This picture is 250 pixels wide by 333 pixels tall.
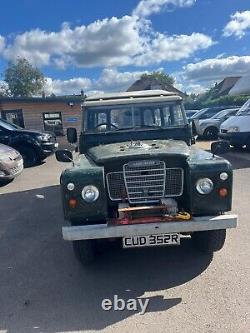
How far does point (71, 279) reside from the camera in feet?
12.8

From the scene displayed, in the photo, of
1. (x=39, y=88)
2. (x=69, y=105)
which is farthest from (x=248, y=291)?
(x=39, y=88)

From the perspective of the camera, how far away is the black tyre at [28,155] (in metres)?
12.5

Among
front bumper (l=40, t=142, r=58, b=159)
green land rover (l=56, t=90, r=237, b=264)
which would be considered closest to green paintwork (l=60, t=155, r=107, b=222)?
green land rover (l=56, t=90, r=237, b=264)

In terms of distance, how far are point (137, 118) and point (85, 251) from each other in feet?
7.65

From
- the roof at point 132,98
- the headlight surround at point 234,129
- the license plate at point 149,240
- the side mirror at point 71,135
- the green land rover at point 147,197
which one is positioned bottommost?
the headlight surround at point 234,129

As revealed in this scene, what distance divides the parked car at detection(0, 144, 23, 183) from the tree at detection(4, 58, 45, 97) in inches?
2488

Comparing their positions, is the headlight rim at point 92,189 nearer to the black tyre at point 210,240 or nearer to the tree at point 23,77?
the black tyre at point 210,240

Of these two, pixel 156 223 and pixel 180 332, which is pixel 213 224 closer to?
pixel 156 223

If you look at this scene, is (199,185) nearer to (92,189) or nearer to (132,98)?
(92,189)

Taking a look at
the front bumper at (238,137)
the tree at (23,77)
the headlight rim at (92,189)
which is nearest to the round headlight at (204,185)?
the headlight rim at (92,189)

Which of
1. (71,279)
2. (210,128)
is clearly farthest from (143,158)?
(210,128)

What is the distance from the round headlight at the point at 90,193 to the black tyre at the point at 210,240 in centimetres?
147

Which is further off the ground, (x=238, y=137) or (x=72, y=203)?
(x=72, y=203)

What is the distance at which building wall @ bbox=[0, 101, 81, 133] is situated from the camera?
2066 centimetres
